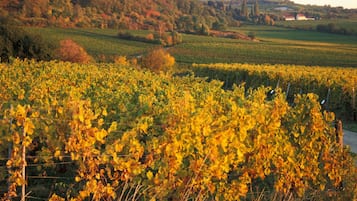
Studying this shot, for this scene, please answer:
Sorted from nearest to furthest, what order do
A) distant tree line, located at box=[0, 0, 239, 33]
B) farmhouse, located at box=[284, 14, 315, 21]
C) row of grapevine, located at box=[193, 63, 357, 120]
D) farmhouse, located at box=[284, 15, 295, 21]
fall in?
row of grapevine, located at box=[193, 63, 357, 120], distant tree line, located at box=[0, 0, 239, 33], farmhouse, located at box=[284, 15, 295, 21], farmhouse, located at box=[284, 14, 315, 21]

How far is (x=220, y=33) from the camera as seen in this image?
9731 cm

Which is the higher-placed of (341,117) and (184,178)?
(184,178)

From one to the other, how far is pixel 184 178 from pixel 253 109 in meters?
1.54

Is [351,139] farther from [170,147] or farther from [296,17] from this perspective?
[296,17]

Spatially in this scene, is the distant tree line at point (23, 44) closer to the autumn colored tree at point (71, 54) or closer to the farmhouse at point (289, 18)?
the autumn colored tree at point (71, 54)

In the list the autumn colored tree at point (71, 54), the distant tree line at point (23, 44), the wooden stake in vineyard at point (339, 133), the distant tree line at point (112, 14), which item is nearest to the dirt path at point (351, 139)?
the wooden stake in vineyard at point (339, 133)

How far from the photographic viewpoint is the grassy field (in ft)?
202

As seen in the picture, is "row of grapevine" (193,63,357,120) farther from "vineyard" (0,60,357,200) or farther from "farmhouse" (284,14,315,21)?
"farmhouse" (284,14,315,21)

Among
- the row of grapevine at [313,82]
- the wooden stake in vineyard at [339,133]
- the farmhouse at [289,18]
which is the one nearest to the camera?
the wooden stake in vineyard at [339,133]

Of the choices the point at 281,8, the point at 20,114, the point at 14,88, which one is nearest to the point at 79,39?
the point at 14,88

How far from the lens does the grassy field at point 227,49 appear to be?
61656 mm

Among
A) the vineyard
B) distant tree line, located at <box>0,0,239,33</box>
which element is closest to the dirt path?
the vineyard

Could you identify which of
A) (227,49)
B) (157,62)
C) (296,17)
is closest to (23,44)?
(157,62)

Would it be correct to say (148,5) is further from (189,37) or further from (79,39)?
(79,39)
